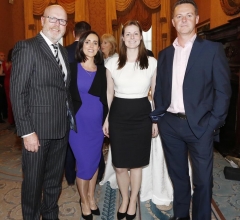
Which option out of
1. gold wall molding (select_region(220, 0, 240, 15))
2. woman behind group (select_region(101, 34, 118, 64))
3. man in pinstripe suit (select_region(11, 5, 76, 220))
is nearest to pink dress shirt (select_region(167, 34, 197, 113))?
man in pinstripe suit (select_region(11, 5, 76, 220))

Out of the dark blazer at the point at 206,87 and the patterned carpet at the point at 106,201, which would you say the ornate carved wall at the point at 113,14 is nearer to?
the patterned carpet at the point at 106,201

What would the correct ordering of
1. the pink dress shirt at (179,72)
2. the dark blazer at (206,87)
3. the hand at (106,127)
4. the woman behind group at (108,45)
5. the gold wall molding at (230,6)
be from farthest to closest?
the gold wall molding at (230,6) < the woman behind group at (108,45) < the hand at (106,127) < the pink dress shirt at (179,72) < the dark blazer at (206,87)

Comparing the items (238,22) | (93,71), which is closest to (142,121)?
(93,71)

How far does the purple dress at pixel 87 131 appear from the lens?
7.37ft

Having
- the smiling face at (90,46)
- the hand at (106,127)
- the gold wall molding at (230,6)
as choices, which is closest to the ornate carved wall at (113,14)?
the gold wall molding at (230,6)

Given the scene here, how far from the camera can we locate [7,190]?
305 cm

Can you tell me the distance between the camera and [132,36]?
2201 mm

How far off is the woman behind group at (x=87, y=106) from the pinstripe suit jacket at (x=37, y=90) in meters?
0.27

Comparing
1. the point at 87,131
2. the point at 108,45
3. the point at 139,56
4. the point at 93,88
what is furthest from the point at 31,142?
the point at 108,45

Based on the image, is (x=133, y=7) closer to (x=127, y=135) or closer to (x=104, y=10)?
(x=104, y=10)

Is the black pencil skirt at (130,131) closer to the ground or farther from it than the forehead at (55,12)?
closer to the ground

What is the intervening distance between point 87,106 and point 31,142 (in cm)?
59

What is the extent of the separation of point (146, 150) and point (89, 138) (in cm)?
51

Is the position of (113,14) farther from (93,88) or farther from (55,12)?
(55,12)
